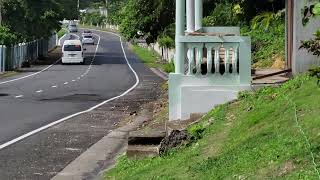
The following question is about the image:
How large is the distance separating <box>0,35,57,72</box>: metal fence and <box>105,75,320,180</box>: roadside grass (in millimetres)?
37906

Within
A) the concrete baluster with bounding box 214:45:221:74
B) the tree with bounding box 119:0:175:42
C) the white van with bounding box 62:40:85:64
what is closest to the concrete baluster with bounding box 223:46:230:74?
the concrete baluster with bounding box 214:45:221:74

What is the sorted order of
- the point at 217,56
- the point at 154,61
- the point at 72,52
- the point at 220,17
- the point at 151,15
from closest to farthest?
the point at 217,56
the point at 220,17
the point at 151,15
the point at 72,52
the point at 154,61

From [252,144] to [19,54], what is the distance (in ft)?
155

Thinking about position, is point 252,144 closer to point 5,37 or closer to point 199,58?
point 199,58

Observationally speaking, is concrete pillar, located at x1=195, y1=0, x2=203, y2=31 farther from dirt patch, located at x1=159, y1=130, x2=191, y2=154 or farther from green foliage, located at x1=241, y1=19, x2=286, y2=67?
dirt patch, located at x1=159, y1=130, x2=191, y2=154

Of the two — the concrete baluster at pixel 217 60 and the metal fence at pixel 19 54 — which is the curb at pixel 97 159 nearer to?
the concrete baluster at pixel 217 60

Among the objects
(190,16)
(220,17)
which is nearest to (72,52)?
(220,17)

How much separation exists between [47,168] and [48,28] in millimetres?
58892

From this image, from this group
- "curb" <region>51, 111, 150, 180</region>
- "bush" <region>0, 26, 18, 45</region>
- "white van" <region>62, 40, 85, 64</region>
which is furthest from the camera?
"white van" <region>62, 40, 85, 64</region>

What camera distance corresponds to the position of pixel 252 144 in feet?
23.4

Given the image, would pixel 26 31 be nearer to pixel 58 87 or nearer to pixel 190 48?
pixel 58 87

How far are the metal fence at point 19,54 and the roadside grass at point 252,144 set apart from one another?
3791cm

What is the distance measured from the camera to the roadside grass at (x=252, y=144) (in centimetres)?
→ 612

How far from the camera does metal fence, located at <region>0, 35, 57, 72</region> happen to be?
46562 mm
